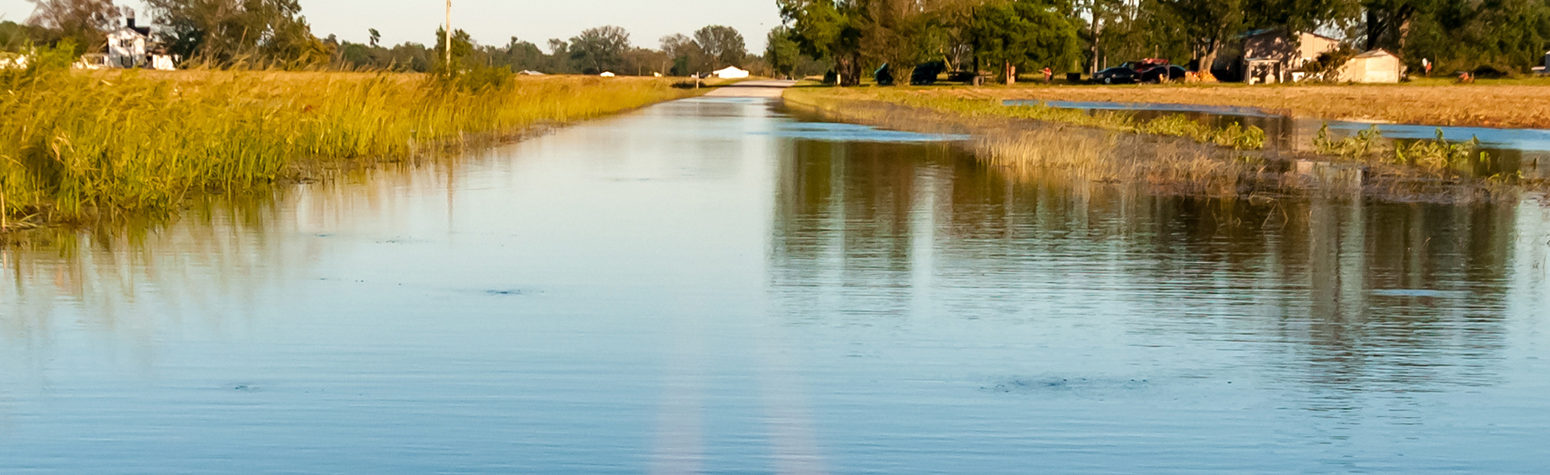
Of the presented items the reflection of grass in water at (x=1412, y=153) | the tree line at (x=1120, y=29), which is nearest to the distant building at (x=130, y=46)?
the tree line at (x=1120, y=29)

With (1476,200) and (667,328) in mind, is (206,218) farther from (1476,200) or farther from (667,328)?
(1476,200)

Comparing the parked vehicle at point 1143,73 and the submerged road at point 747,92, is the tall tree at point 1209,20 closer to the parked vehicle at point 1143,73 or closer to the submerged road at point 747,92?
the parked vehicle at point 1143,73

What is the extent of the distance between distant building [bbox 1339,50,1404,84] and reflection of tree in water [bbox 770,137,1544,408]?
101 m

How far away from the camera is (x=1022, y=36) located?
117625mm

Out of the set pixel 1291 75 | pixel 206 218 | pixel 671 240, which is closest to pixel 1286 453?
pixel 671 240

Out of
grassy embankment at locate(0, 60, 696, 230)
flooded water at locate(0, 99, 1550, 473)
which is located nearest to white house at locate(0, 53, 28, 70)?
grassy embankment at locate(0, 60, 696, 230)

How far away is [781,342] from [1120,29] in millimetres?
133634

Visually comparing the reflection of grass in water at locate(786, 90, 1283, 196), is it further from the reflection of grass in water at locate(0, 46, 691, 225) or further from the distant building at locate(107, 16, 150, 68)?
the distant building at locate(107, 16, 150, 68)

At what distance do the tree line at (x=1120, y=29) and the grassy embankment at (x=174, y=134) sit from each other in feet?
296

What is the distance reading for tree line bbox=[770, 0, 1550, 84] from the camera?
118938mm

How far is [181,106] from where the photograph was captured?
18719 millimetres

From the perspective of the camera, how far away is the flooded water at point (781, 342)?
22.8 ft

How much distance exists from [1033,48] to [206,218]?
348ft

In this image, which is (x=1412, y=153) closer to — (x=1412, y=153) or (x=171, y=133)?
(x=1412, y=153)
